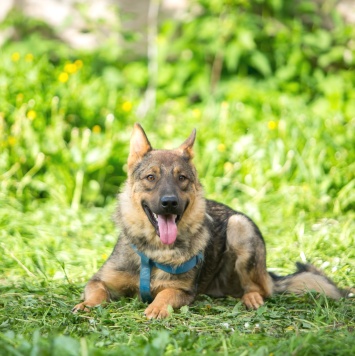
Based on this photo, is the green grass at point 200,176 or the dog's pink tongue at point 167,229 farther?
the dog's pink tongue at point 167,229

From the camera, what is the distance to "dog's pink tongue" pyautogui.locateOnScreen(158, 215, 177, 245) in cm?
520

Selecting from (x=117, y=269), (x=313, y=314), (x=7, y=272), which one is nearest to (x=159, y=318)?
(x=117, y=269)

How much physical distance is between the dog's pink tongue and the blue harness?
0.67 ft

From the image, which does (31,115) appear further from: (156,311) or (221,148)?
(156,311)

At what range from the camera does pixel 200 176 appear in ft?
28.9

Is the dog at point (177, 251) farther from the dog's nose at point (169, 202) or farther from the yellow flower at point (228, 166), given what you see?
the yellow flower at point (228, 166)

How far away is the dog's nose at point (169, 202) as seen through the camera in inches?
198

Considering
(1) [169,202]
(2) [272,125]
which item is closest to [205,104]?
(2) [272,125]

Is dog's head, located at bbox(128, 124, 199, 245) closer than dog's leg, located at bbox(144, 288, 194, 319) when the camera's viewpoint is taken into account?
No

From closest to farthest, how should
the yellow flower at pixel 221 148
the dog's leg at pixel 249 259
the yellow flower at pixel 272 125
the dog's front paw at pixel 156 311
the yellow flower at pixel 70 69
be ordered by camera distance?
the dog's front paw at pixel 156 311 < the dog's leg at pixel 249 259 < the yellow flower at pixel 221 148 < the yellow flower at pixel 272 125 < the yellow flower at pixel 70 69

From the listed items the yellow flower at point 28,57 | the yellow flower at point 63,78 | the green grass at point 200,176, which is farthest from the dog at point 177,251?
the yellow flower at point 28,57

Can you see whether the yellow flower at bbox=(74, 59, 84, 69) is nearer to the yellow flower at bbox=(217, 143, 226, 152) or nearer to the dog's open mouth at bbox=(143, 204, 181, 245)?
the yellow flower at bbox=(217, 143, 226, 152)

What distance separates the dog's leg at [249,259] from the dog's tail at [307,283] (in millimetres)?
147

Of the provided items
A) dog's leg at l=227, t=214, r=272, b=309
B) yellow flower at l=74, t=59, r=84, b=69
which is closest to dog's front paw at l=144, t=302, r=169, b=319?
dog's leg at l=227, t=214, r=272, b=309
